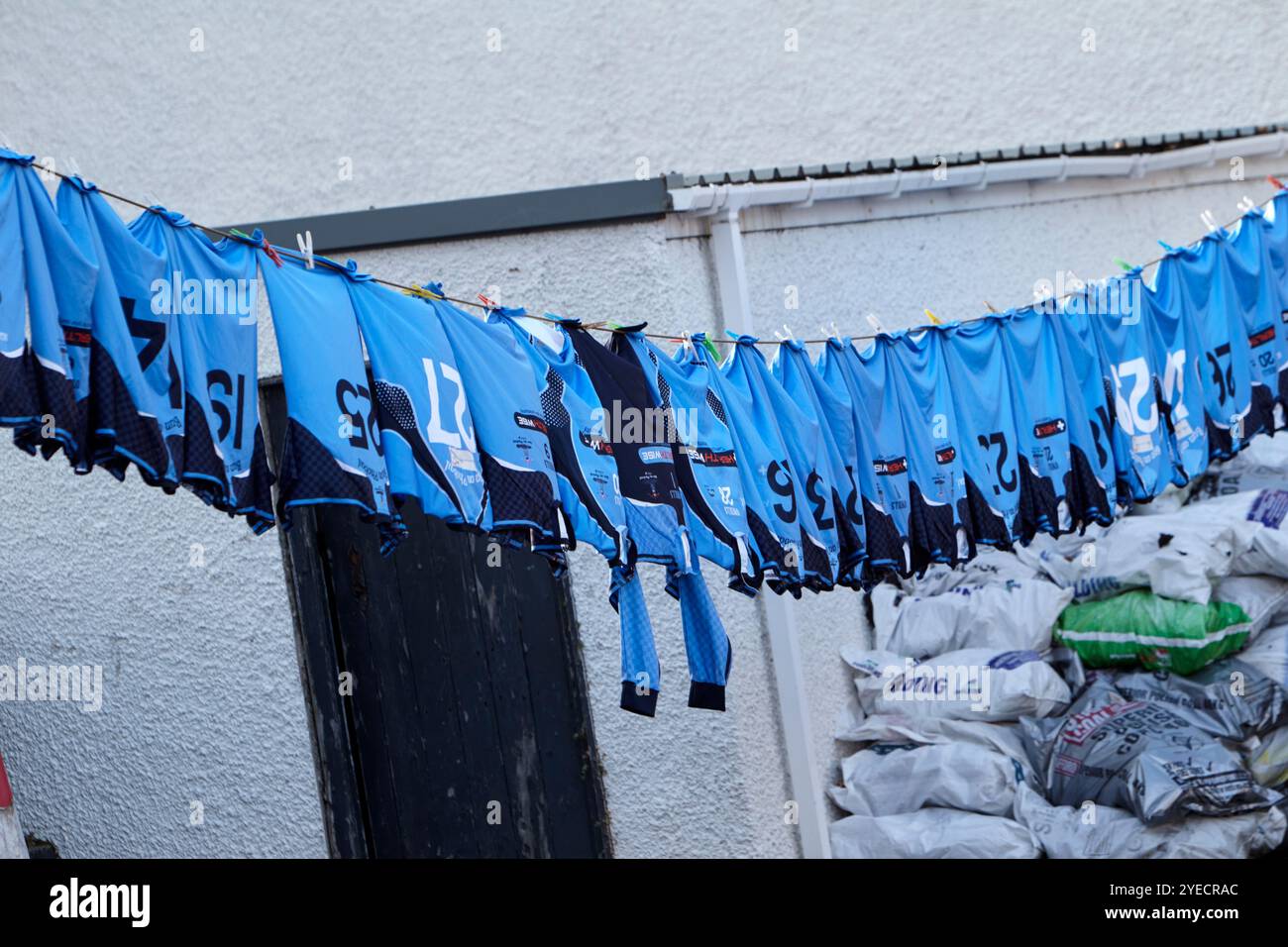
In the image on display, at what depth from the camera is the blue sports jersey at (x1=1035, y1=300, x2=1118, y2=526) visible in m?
6.18

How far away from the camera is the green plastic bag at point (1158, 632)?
22.7 feet

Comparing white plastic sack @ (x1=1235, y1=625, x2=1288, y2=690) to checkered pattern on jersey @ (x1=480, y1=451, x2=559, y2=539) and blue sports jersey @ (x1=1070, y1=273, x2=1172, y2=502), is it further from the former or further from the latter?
checkered pattern on jersey @ (x1=480, y1=451, x2=559, y2=539)

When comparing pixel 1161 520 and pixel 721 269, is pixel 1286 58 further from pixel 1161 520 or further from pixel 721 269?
pixel 721 269

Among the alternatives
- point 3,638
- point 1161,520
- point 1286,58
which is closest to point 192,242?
point 3,638

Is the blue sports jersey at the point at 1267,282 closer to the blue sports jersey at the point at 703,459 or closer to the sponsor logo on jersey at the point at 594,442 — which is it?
the blue sports jersey at the point at 703,459

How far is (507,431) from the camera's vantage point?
4.89 m

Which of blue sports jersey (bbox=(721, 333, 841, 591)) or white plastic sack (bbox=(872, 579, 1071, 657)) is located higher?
blue sports jersey (bbox=(721, 333, 841, 591))

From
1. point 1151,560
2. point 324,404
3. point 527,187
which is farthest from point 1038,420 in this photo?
point 527,187

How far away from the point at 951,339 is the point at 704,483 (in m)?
1.41

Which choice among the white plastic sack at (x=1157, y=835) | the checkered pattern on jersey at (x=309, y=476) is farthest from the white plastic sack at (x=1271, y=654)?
the checkered pattern on jersey at (x=309, y=476)

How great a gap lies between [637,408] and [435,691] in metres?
2.29

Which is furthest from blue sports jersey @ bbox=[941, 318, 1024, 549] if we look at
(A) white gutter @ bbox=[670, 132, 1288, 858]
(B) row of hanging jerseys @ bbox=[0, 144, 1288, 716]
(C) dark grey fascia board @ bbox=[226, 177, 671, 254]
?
(C) dark grey fascia board @ bbox=[226, 177, 671, 254]

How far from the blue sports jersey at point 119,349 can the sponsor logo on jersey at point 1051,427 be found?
3454 millimetres

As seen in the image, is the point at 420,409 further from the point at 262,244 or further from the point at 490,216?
the point at 490,216
